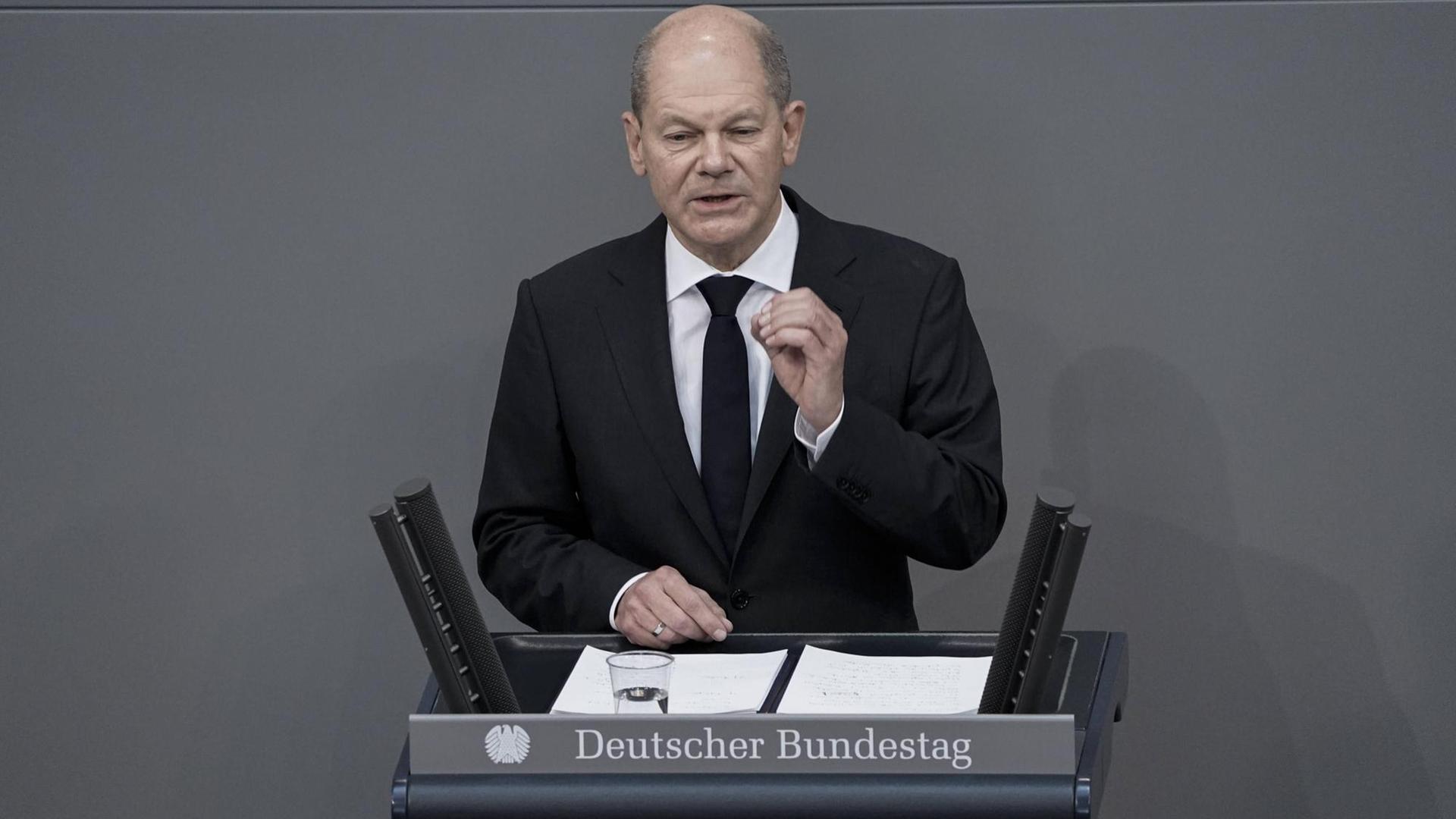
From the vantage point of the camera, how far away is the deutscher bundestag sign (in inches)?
60.6

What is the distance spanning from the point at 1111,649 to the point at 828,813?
1.46 feet

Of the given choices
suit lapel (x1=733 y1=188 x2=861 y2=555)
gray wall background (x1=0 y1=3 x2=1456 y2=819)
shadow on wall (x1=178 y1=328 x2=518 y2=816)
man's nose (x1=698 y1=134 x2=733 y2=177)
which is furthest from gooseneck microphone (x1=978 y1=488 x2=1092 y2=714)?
shadow on wall (x1=178 y1=328 x2=518 y2=816)

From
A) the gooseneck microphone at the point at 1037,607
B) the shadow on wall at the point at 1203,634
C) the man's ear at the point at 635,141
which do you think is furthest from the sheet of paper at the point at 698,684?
the shadow on wall at the point at 1203,634

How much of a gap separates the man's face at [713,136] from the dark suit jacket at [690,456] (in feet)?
0.55

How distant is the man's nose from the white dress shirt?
0.19 metres

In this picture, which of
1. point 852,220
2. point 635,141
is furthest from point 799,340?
point 852,220

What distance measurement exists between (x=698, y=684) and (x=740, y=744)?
0.29m

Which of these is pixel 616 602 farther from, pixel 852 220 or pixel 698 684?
pixel 852 220

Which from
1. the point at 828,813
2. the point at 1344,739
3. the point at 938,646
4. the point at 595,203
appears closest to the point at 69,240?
the point at 595,203

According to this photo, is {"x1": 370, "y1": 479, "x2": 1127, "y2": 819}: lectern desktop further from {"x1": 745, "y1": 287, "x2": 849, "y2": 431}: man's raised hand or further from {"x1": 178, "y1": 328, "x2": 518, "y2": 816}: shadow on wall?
{"x1": 178, "y1": 328, "x2": 518, "y2": 816}: shadow on wall

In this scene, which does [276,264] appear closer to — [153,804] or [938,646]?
[153,804]

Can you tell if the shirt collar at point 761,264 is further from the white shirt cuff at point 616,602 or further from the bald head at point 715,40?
the white shirt cuff at point 616,602

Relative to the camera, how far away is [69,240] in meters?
3.34

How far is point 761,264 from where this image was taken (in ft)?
8.19
